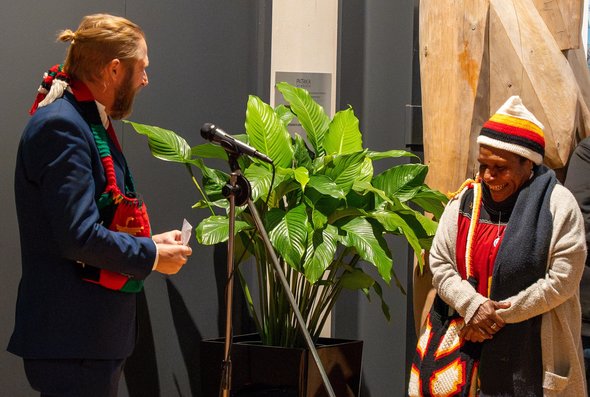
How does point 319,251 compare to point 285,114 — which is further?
point 285,114

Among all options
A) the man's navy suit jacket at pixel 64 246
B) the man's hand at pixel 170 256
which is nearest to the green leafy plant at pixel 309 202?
the man's hand at pixel 170 256

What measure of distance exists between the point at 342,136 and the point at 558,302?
1.22m

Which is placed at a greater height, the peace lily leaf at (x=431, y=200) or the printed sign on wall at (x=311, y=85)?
the printed sign on wall at (x=311, y=85)

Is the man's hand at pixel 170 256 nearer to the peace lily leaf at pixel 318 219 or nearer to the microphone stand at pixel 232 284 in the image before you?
the microphone stand at pixel 232 284

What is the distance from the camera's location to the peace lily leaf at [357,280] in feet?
12.9

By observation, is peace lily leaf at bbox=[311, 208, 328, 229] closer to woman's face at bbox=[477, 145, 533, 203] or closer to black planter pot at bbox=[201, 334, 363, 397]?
black planter pot at bbox=[201, 334, 363, 397]

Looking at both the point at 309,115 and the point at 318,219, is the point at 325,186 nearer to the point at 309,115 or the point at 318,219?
the point at 318,219

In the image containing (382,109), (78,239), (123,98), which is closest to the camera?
(78,239)

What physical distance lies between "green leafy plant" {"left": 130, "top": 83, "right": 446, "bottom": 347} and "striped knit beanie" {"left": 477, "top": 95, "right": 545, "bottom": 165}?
50 cm

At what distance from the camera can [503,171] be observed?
11.2ft

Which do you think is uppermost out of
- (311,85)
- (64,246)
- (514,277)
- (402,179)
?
(311,85)

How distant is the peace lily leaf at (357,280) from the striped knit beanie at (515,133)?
2.72ft

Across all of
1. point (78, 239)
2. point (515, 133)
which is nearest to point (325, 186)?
point (515, 133)

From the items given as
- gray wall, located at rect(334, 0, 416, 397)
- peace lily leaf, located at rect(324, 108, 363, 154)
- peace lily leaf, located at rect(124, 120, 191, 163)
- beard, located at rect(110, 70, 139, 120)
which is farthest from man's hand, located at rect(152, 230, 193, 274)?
gray wall, located at rect(334, 0, 416, 397)
